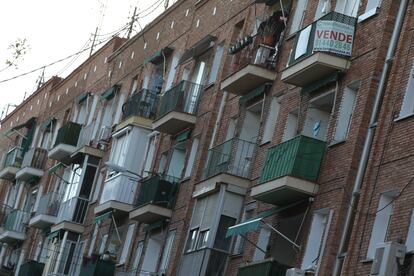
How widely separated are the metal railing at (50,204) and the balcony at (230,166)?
18.6m

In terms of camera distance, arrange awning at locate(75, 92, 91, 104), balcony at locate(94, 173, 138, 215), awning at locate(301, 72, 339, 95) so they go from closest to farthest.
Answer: awning at locate(301, 72, 339, 95), balcony at locate(94, 173, 138, 215), awning at locate(75, 92, 91, 104)

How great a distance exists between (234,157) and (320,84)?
16.6ft

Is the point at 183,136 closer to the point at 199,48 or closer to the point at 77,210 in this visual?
the point at 199,48

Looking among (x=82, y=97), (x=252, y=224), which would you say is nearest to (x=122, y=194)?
(x=82, y=97)

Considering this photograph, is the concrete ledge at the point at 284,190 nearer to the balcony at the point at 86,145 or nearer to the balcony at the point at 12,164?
the balcony at the point at 86,145

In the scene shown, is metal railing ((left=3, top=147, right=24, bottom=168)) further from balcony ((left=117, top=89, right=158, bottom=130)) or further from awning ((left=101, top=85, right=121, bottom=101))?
balcony ((left=117, top=89, right=158, bottom=130))

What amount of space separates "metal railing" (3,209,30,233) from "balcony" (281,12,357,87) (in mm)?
30567

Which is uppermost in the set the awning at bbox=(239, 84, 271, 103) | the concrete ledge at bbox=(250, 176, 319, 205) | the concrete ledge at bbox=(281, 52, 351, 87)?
the awning at bbox=(239, 84, 271, 103)

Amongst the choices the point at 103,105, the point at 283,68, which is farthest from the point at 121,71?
Result: the point at 283,68

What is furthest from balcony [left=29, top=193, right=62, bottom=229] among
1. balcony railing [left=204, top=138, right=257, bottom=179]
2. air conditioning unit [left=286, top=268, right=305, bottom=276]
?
air conditioning unit [left=286, top=268, right=305, bottom=276]

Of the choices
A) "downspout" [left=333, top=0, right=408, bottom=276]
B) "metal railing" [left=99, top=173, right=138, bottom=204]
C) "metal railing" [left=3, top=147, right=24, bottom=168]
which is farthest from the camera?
"metal railing" [left=3, top=147, right=24, bottom=168]

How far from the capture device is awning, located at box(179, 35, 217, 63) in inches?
1637

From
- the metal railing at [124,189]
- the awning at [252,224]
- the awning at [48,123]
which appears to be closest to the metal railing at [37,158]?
the awning at [48,123]

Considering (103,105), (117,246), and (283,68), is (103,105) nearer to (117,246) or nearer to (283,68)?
(117,246)
